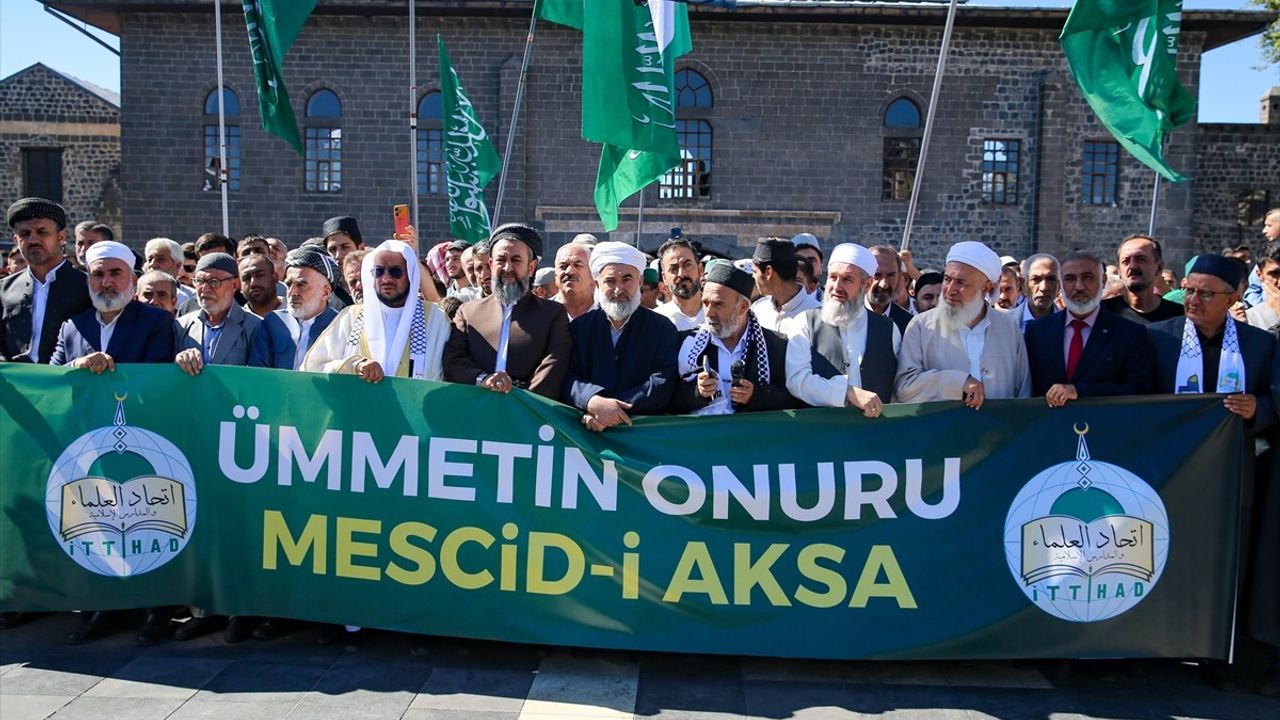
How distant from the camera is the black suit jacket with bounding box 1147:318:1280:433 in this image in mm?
3938

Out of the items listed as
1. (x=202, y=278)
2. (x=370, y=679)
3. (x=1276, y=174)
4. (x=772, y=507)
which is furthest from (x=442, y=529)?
(x=1276, y=174)

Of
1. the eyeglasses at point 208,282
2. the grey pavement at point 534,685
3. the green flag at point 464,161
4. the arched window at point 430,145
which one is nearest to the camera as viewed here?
the grey pavement at point 534,685

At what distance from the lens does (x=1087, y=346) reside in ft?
14.1

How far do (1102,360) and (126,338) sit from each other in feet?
14.9

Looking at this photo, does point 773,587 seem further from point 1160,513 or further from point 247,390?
point 247,390

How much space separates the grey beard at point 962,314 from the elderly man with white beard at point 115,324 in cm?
371

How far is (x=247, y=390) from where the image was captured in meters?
4.27

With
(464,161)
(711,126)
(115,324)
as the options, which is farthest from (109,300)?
(711,126)

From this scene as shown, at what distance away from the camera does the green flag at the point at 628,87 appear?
6555mm

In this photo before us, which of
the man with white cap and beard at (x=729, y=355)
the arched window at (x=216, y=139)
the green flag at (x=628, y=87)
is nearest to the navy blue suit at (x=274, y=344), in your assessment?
the man with white cap and beard at (x=729, y=355)

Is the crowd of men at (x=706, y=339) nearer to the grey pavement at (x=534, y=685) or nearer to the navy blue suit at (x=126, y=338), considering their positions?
the navy blue suit at (x=126, y=338)

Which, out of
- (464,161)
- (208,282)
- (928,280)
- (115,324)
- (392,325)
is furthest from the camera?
(464,161)

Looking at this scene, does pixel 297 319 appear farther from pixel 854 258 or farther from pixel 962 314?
pixel 962 314

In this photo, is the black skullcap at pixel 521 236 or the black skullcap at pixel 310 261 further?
the black skullcap at pixel 310 261
